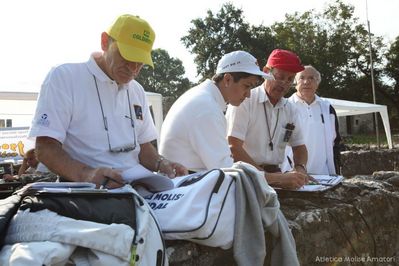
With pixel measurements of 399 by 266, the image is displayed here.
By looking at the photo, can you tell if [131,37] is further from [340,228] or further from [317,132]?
[317,132]

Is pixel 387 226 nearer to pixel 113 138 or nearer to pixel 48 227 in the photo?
pixel 113 138

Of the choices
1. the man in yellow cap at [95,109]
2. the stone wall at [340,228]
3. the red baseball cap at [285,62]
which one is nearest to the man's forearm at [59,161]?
the man in yellow cap at [95,109]

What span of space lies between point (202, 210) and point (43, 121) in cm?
75

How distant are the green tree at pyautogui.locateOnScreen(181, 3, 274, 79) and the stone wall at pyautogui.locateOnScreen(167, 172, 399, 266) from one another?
33213 millimetres

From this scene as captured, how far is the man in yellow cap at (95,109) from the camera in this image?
177 centimetres

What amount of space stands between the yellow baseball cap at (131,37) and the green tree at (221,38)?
34.2 metres

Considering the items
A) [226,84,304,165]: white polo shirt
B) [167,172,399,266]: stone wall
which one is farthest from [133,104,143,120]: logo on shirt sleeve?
[226,84,304,165]: white polo shirt

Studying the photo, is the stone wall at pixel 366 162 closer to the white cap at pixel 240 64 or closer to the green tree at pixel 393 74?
the white cap at pixel 240 64

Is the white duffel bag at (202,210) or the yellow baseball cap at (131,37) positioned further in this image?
the yellow baseball cap at (131,37)

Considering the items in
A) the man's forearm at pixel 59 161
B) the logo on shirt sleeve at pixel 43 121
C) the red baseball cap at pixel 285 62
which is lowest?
the man's forearm at pixel 59 161

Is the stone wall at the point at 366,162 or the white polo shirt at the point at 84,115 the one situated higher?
the white polo shirt at the point at 84,115

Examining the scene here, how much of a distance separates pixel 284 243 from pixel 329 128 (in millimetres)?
2542

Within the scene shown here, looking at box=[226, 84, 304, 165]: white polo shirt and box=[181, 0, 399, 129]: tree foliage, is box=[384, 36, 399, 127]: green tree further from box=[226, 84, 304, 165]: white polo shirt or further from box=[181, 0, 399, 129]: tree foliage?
box=[226, 84, 304, 165]: white polo shirt

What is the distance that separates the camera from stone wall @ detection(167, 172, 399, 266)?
5.51 feet
